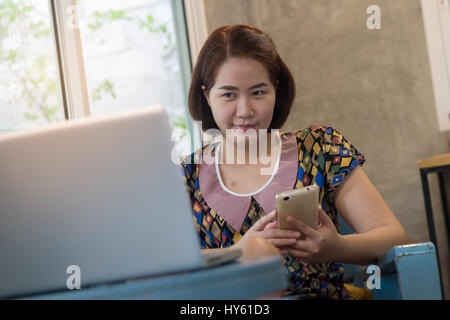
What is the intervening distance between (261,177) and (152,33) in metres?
1.42

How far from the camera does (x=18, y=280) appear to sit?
0.63 m

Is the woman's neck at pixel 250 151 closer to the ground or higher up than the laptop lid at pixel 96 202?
higher up

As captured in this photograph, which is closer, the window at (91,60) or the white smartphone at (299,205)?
the white smartphone at (299,205)

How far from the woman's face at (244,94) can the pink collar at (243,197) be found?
11 cm

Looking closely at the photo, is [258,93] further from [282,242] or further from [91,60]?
[91,60]

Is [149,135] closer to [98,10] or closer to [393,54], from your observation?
[98,10]

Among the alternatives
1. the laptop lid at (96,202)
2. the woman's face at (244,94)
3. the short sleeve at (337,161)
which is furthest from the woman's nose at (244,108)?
the laptop lid at (96,202)

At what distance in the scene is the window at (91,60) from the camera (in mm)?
1758

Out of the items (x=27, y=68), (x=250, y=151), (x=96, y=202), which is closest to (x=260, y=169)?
(x=250, y=151)

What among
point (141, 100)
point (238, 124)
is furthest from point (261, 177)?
point (141, 100)

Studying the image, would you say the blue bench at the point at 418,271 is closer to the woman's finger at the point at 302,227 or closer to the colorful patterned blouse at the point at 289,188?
the woman's finger at the point at 302,227
